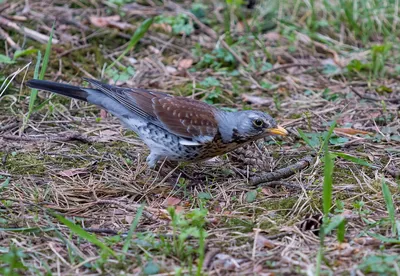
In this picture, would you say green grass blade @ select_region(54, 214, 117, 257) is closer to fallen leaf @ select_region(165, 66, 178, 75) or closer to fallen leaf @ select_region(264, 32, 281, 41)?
fallen leaf @ select_region(165, 66, 178, 75)

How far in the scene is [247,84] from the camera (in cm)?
698

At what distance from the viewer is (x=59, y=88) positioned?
205 inches

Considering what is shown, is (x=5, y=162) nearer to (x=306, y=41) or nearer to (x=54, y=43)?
(x=54, y=43)

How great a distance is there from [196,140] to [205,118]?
0.22 meters

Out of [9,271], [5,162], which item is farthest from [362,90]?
[9,271]

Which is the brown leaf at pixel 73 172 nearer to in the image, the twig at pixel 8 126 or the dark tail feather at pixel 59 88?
the dark tail feather at pixel 59 88

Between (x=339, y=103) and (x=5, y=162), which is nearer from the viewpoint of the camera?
(x=5, y=162)

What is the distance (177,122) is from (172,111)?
0.34 ft

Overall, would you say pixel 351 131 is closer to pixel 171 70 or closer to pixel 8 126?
pixel 171 70

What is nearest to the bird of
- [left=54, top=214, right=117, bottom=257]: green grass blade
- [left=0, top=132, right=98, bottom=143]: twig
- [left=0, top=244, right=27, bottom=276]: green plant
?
[left=0, top=132, right=98, bottom=143]: twig

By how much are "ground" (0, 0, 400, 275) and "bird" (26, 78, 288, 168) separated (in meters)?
0.21

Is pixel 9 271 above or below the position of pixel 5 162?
above

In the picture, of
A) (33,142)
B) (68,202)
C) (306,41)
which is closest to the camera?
(68,202)

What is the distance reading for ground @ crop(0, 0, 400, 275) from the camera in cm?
373
